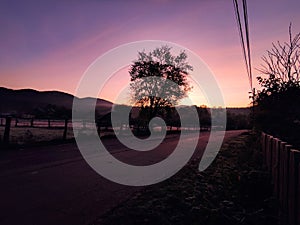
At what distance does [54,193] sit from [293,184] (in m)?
4.67

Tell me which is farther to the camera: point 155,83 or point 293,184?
point 155,83

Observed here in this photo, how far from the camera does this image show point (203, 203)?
539cm

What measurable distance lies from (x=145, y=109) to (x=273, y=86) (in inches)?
1095

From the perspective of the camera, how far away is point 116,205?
5262 mm

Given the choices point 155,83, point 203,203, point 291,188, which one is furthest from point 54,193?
point 155,83

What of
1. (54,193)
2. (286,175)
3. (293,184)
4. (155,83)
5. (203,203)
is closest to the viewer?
(293,184)

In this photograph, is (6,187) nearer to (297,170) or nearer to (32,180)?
(32,180)

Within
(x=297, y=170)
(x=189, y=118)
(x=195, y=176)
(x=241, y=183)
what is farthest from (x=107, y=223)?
(x=189, y=118)

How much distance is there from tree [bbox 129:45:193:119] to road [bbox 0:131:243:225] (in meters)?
29.6

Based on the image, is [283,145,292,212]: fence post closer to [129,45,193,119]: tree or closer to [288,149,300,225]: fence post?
[288,149,300,225]: fence post

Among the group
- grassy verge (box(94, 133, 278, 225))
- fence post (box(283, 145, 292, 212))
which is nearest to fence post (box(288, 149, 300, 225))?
fence post (box(283, 145, 292, 212))

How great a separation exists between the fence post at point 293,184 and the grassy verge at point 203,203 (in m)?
0.63

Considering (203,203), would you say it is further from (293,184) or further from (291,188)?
(293,184)

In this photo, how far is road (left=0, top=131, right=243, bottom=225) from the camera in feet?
15.0
